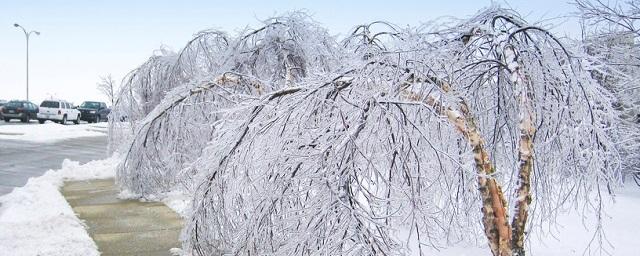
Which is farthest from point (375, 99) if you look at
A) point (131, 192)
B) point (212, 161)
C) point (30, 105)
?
point (30, 105)

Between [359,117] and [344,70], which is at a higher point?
[344,70]

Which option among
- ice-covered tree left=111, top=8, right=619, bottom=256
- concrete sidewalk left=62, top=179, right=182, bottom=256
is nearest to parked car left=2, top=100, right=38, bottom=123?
concrete sidewalk left=62, top=179, right=182, bottom=256

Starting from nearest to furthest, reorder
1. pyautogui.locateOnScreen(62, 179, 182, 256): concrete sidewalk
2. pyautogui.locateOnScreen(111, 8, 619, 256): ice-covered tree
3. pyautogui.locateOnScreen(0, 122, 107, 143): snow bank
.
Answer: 1. pyautogui.locateOnScreen(111, 8, 619, 256): ice-covered tree
2. pyautogui.locateOnScreen(62, 179, 182, 256): concrete sidewalk
3. pyautogui.locateOnScreen(0, 122, 107, 143): snow bank

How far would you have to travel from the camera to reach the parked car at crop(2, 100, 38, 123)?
34406 millimetres

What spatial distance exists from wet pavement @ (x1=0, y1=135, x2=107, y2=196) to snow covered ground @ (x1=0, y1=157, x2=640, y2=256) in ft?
3.46

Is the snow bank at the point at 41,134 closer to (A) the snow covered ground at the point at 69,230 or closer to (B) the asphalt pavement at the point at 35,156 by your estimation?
(B) the asphalt pavement at the point at 35,156

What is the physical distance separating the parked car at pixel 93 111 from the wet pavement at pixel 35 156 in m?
16.9

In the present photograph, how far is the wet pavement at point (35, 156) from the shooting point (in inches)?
521

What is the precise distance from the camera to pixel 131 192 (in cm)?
1098

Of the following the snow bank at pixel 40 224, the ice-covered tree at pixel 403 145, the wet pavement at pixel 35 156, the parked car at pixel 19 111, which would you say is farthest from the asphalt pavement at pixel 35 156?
the parked car at pixel 19 111

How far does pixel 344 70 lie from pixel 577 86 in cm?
197

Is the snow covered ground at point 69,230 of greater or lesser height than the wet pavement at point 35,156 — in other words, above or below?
below

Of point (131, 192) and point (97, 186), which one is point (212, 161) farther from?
point (97, 186)

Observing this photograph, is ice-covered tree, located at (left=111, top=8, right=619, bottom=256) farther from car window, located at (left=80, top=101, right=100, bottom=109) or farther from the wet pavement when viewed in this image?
car window, located at (left=80, top=101, right=100, bottom=109)
